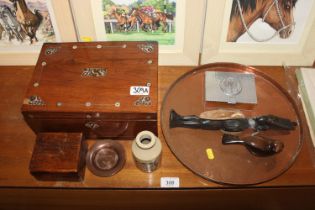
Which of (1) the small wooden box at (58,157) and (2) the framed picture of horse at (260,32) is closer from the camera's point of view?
(1) the small wooden box at (58,157)

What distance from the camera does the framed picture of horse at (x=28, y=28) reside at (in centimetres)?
118

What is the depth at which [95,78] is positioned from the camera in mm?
1100

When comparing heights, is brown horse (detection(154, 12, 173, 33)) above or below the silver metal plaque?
above

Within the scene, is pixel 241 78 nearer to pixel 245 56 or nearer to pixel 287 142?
pixel 245 56

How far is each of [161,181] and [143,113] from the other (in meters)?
0.23

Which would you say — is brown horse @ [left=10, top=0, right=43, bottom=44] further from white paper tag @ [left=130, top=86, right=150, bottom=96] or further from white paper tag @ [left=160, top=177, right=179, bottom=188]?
white paper tag @ [left=160, top=177, right=179, bottom=188]

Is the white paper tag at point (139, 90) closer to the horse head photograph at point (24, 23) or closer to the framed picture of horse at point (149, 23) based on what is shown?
the framed picture of horse at point (149, 23)

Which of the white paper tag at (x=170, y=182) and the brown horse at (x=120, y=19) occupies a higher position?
the brown horse at (x=120, y=19)

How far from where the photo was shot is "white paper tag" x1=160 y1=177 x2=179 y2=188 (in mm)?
1070

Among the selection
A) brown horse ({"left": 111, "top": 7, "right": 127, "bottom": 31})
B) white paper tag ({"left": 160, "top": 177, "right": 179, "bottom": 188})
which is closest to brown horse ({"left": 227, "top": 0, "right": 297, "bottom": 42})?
brown horse ({"left": 111, "top": 7, "right": 127, "bottom": 31})

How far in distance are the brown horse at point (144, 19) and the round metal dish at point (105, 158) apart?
0.42m

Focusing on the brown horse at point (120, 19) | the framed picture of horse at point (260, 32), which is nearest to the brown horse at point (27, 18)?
the brown horse at point (120, 19)

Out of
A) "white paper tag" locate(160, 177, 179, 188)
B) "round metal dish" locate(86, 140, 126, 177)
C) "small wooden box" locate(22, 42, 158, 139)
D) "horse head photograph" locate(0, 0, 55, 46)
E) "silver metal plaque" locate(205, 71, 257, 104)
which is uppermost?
"horse head photograph" locate(0, 0, 55, 46)

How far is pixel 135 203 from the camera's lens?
1191 mm
